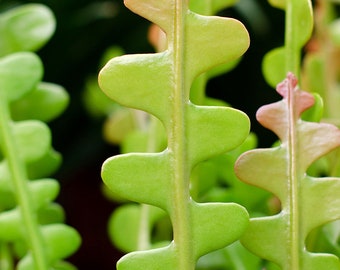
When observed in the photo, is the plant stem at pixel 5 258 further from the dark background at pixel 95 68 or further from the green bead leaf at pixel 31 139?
the dark background at pixel 95 68

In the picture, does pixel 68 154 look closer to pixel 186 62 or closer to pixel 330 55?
pixel 330 55

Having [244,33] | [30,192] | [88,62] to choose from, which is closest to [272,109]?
[244,33]

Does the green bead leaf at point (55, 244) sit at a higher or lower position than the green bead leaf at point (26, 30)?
lower

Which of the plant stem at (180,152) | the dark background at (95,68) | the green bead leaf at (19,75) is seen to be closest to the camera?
the plant stem at (180,152)

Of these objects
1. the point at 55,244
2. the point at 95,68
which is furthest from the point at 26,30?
the point at 95,68

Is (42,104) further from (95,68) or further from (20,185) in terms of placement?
(95,68)

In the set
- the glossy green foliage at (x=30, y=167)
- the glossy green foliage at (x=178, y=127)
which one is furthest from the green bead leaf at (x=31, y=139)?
the glossy green foliage at (x=178, y=127)

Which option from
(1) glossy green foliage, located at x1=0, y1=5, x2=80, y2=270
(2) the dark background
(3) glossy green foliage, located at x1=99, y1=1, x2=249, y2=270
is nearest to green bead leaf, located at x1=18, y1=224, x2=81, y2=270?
(1) glossy green foliage, located at x1=0, y1=5, x2=80, y2=270
